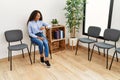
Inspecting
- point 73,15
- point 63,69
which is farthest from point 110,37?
point 63,69

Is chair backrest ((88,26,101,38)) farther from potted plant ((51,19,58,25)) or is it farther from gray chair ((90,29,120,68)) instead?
potted plant ((51,19,58,25))

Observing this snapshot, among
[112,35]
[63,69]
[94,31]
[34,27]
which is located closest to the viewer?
[63,69]

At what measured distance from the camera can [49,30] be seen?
3.78m

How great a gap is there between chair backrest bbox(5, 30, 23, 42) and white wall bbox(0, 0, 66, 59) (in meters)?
0.16

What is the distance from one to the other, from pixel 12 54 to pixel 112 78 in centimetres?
243

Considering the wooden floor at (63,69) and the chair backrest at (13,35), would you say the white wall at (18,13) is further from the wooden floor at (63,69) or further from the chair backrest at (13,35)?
the wooden floor at (63,69)

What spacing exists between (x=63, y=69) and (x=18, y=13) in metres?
1.74

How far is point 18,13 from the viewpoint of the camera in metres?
3.54

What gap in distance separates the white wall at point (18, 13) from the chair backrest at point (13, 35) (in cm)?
16

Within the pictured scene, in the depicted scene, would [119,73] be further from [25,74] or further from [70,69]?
[25,74]

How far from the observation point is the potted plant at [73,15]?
12.8 ft

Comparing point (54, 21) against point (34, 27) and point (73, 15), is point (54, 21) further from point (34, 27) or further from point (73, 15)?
point (34, 27)

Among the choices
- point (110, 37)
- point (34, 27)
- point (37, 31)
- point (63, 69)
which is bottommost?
point (63, 69)

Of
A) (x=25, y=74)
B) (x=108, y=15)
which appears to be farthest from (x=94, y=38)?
(x=25, y=74)
